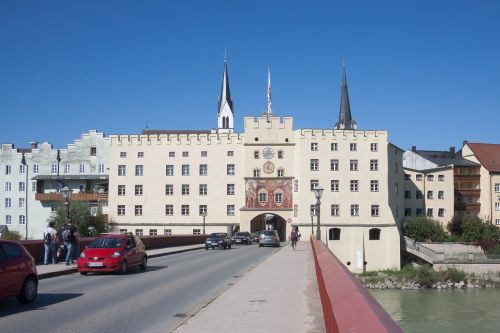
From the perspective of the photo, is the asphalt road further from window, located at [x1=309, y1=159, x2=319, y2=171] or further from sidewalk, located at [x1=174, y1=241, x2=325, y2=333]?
window, located at [x1=309, y1=159, x2=319, y2=171]

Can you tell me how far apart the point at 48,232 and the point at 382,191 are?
64.4 meters

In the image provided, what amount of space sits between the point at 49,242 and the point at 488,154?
89.6 meters

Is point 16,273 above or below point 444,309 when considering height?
above

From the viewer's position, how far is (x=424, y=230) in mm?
84875

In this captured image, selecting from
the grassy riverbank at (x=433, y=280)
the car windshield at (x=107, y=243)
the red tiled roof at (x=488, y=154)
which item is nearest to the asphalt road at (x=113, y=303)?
the car windshield at (x=107, y=243)

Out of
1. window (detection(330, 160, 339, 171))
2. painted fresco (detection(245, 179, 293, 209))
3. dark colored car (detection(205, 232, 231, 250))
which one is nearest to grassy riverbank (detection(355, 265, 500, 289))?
window (detection(330, 160, 339, 171))

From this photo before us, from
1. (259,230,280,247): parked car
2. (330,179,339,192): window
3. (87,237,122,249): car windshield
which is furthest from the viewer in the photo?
(330,179,339,192): window

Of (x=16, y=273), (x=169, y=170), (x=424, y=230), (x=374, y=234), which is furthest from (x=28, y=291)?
(x=424, y=230)

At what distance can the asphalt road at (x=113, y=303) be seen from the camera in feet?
35.8

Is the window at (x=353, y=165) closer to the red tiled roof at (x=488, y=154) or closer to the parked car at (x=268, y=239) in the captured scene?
the red tiled roof at (x=488, y=154)

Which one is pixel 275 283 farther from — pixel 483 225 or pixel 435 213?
pixel 435 213

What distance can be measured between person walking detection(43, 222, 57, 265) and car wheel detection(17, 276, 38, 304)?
36.7 feet

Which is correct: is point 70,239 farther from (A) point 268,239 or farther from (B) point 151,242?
(A) point 268,239

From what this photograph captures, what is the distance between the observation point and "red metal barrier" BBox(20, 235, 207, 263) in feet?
83.0
